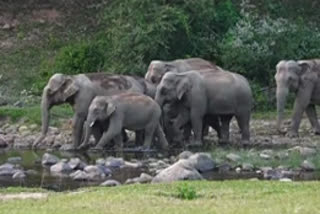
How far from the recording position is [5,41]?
3681 cm

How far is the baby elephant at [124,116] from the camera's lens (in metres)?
25.1

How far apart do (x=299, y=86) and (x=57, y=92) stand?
575 centimetres

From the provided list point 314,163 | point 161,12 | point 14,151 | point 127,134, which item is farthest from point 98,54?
point 314,163

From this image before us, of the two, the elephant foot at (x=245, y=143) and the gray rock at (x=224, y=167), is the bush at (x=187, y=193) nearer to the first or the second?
the gray rock at (x=224, y=167)

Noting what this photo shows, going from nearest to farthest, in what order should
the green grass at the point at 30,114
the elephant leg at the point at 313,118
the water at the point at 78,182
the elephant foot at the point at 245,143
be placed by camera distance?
the water at the point at 78,182 < the elephant foot at the point at 245,143 < the elephant leg at the point at 313,118 < the green grass at the point at 30,114

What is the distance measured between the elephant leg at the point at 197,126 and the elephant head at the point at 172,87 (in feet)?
1.80

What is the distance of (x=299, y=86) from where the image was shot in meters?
28.0

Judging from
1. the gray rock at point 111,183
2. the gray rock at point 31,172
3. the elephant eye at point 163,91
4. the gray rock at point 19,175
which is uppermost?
the elephant eye at point 163,91

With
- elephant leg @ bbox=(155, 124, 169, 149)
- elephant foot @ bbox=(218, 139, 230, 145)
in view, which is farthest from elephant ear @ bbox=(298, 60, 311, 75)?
elephant leg @ bbox=(155, 124, 169, 149)

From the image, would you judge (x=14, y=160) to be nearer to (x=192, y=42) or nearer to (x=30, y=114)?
(x=30, y=114)

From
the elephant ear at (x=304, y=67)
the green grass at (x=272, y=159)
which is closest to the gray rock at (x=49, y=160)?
the green grass at (x=272, y=159)

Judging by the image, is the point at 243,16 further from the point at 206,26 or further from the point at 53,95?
the point at 53,95

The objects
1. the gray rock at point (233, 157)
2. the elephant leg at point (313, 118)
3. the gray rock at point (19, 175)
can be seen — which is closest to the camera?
the gray rock at point (19, 175)

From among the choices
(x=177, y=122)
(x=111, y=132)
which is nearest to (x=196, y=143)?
(x=177, y=122)
